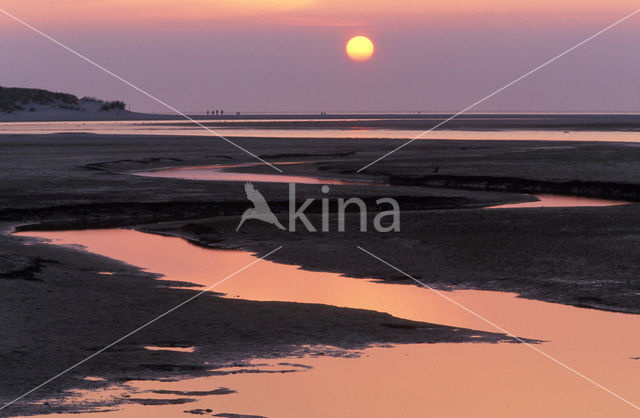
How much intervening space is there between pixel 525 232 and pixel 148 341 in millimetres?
11189

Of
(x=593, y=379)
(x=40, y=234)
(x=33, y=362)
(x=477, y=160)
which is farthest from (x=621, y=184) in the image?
(x=33, y=362)

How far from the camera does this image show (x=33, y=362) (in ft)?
33.7

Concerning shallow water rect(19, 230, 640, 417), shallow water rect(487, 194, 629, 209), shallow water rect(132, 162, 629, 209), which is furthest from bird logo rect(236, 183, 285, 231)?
shallow water rect(19, 230, 640, 417)

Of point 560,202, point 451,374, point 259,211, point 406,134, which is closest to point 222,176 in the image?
point 259,211

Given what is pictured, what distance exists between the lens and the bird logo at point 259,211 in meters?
23.2

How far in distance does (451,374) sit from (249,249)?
9.77m

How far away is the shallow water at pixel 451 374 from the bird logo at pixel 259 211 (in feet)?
26.5

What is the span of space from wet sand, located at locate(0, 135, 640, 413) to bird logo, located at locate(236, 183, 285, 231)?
37 centimetres

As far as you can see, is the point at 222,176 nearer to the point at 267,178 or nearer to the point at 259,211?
the point at 267,178

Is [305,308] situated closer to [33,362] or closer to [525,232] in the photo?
[33,362]

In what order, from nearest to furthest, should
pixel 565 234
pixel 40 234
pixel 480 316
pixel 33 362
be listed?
1. pixel 33 362
2. pixel 480 316
3. pixel 565 234
4. pixel 40 234

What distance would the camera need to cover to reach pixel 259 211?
25016mm

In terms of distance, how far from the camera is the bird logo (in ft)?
76.2

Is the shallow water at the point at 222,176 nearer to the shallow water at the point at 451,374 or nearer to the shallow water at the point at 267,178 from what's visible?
the shallow water at the point at 267,178
